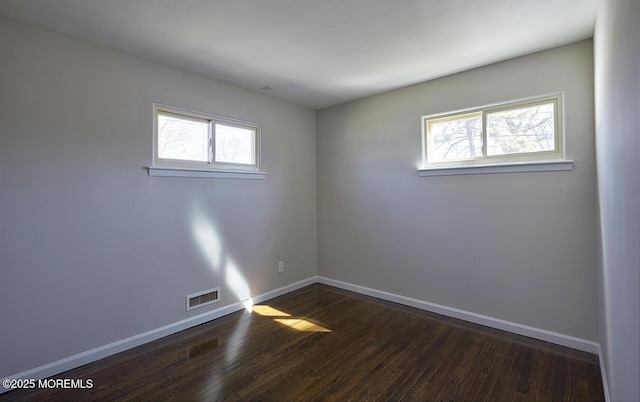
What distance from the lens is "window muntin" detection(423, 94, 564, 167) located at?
8.50ft

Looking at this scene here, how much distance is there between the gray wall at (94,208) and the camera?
6.72ft

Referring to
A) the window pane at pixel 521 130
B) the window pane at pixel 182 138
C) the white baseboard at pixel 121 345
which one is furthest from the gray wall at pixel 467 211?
the window pane at pixel 182 138

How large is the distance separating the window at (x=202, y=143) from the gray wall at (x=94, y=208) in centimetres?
10

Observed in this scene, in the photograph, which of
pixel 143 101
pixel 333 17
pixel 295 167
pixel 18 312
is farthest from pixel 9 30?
pixel 295 167

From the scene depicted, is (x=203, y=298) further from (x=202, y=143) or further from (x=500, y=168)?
(x=500, y=168)

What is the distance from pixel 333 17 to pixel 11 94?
90.9 inches

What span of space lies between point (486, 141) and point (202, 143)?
9.64 ft

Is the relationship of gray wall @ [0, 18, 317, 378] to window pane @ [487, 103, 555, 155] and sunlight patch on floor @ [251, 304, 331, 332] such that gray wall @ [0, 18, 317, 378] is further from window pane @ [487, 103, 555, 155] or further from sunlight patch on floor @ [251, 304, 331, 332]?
window pane @ [487, 103, 555, 155]

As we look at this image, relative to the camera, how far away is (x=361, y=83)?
3.31m

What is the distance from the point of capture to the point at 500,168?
2.77 metres

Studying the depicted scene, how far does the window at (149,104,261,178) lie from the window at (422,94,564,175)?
2.09 m

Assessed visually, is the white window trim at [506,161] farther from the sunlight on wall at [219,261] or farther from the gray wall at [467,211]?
the sunlight on wall at [219,261]

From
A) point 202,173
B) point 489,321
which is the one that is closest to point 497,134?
point 489,321

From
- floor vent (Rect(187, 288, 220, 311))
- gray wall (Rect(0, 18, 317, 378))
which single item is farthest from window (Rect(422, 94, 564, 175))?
floor vent (Rect(187, 288, 220, 311))
